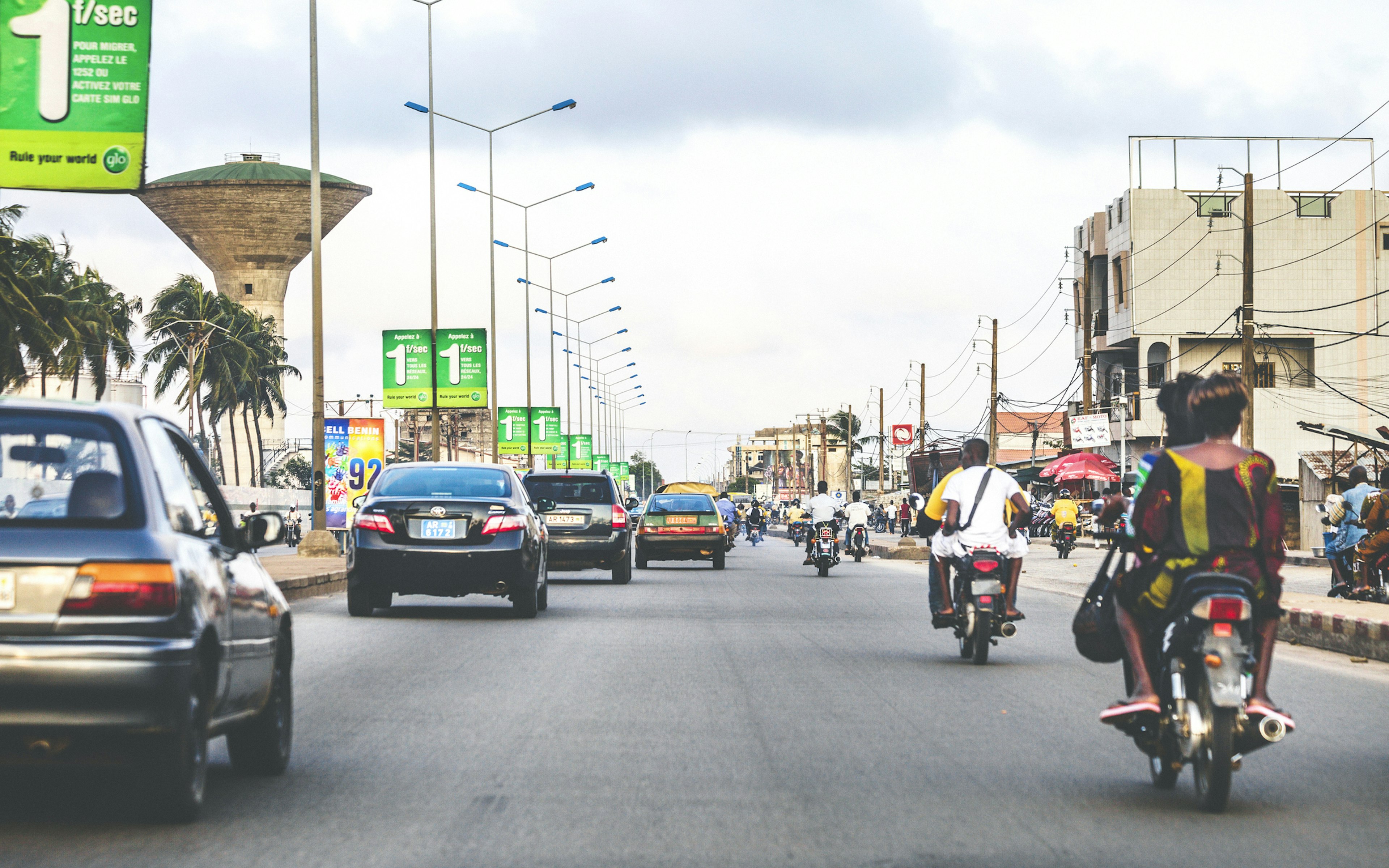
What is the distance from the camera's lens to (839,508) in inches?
1294

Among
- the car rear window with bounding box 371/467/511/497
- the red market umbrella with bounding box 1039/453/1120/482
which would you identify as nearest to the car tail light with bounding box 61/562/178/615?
the car rear window with bounding box 371/467/511/497

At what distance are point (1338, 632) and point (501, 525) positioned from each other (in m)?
8.03

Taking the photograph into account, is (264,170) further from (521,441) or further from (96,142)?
(96,142)

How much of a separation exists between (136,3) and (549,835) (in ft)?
42.7

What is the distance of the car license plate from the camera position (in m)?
17.0

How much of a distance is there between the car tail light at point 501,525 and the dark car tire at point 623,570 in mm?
8611

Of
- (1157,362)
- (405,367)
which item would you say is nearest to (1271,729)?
(405,367)

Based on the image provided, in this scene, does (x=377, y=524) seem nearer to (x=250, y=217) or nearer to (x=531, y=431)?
(x=531, y=431)

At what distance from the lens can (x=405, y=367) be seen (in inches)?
1736

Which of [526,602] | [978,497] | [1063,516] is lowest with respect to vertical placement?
[1063,516]

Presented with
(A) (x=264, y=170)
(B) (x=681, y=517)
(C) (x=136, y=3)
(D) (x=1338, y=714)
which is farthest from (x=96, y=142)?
(A) (x=264, y=170)

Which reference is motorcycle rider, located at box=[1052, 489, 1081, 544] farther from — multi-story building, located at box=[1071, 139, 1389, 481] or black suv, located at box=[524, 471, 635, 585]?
multi-story building, located at box=[1071, 139, 1389, 481]

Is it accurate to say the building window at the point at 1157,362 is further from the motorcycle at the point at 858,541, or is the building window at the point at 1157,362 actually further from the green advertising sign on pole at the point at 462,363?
the green advertising sign on pole at the point at 462,363

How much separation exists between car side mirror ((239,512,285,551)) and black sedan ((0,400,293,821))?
65 centimetres
